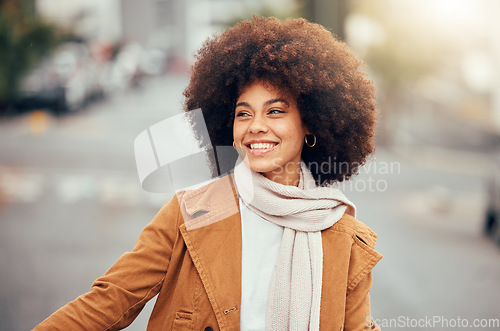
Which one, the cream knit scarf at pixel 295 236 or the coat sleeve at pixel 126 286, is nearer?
the coat sleeve at pixel 126 286

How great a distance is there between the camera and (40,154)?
12.1 metres

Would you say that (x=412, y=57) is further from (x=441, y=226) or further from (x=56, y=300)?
(x=56, y=300)

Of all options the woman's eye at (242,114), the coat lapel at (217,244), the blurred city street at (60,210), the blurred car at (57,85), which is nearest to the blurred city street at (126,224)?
the blurred city street at (60,210)

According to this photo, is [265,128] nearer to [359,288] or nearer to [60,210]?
[359,288]

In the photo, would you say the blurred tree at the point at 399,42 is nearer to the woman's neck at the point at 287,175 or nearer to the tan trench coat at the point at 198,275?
the woman's neck at the point at 287,175

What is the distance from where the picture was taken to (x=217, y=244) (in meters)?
2.16

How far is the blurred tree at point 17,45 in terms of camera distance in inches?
681

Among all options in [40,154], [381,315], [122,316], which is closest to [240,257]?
[122,316]

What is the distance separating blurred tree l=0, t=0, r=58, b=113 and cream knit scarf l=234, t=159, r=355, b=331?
1683cm

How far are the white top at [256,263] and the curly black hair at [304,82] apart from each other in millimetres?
472

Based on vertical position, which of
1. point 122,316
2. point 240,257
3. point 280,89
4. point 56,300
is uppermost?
point 280,89

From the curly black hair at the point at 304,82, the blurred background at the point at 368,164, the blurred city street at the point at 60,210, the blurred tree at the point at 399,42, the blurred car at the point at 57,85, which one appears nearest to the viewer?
the curly black hair at the point at 304,82

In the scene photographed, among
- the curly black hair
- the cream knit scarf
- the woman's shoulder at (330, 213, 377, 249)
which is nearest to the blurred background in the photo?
the curly black hair

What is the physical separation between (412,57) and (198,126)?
42.3ft
